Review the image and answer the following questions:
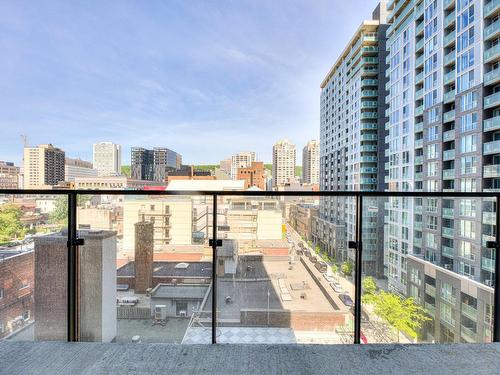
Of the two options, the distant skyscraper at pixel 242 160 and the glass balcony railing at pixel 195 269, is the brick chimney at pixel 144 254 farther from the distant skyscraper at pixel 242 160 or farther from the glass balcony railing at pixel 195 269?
the distant skyscraper at pixel 242 160

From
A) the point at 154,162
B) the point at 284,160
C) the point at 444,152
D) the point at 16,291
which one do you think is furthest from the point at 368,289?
the point at 284,160

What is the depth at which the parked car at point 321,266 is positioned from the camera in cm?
185

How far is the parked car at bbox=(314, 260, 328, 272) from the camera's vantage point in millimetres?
1846

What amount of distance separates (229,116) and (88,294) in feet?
101

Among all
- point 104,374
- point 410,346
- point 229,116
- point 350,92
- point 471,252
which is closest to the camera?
point 104,374

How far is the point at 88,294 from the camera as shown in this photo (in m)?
1.72

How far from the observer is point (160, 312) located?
1720 mm

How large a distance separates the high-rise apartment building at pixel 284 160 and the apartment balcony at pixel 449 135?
46.3ft

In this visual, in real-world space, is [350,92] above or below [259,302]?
above

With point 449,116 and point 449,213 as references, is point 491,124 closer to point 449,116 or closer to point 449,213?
point 449,116

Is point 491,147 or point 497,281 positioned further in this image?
point 491,147

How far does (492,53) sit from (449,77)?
3673 millimetres

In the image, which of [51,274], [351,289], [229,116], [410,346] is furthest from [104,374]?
[229,116]

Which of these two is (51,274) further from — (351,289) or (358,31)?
(358,31)
